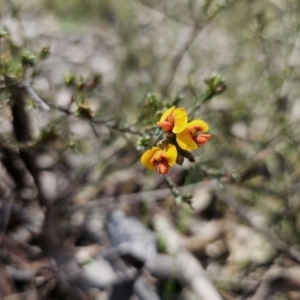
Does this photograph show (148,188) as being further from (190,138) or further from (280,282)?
(190,138)

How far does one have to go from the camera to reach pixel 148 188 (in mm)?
2891

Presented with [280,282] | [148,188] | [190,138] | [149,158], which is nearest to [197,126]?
[190,138]

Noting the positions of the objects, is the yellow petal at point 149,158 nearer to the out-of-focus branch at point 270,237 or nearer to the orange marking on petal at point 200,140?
the orange marking on petal at point 200,140

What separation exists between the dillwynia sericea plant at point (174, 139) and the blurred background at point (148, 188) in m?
0.26

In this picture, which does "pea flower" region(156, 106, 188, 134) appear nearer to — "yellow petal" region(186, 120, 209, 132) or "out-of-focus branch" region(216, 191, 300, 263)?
"yellow petal" region(186, 120, 209, 132)

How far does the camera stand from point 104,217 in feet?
9.09

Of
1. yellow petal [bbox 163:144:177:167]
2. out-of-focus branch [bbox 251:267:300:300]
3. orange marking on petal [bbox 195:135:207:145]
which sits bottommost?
out-of-focus branch [bbox 251:267:300:300]

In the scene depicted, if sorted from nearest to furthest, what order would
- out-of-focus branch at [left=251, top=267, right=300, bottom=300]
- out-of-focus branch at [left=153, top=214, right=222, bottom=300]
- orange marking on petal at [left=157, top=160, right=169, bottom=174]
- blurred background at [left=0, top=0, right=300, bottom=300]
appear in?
1. orange marking on petal at [left=157, top=160, right=169, bottom=174]
2. blurred background at [left=0, top=0, right=300, bottom=300]
3. out-of-focus branch at [left=153, top=214, right=222, bottom=300]
4. out-of-focus branch at [left=251, top=267, right=300, bottom=300]

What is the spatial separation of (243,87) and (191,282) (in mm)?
1449

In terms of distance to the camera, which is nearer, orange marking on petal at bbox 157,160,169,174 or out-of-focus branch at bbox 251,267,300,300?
orange marking on petal at bbox 157,160,169,174

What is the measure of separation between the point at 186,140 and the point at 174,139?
39mm

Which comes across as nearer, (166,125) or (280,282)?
(166,125)

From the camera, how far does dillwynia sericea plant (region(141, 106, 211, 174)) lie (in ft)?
4.65

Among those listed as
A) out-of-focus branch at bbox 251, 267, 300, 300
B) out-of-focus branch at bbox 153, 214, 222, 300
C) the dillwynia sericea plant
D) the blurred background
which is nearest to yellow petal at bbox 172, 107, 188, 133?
the dillwynia sericea plant
